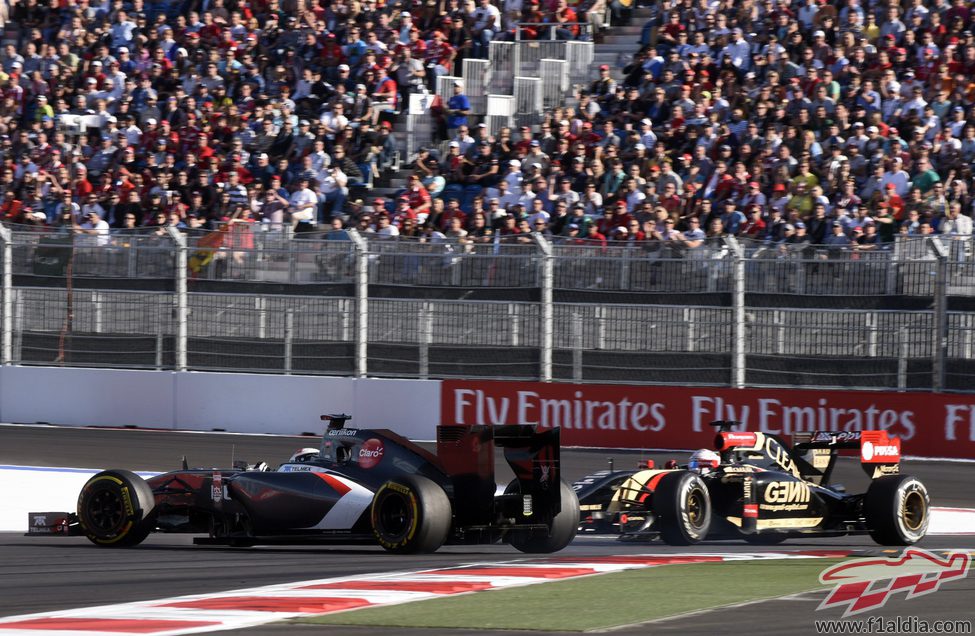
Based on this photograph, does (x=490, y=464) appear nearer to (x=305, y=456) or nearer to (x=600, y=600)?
(x=305, y=456)

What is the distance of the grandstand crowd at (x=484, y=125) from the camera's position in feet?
59.9

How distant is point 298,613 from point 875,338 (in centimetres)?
1061

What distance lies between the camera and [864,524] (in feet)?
36.1

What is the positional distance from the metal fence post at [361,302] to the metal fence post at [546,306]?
213cm

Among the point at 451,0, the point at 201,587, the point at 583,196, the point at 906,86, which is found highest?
the point at 451,0

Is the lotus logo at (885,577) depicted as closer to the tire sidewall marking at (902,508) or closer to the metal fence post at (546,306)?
the tire sidewall marking at (902,508)

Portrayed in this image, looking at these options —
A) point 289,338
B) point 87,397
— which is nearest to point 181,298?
point 289,338

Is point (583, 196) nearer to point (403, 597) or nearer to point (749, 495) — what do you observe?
point (749, 495)

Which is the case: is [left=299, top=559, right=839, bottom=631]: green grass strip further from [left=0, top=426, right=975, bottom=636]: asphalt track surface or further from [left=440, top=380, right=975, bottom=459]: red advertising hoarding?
[left=440, top=380, right=975, bottom=459]: red advertising hoarding

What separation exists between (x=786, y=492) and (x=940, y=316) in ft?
20.3

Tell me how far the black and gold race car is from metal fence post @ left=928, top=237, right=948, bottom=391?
5.26m

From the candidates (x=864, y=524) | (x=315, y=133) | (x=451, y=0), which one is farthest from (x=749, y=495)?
(x=451, y=0)

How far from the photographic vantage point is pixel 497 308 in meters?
17.8

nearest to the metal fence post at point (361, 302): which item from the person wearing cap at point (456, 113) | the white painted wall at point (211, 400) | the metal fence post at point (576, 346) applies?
the white painted wall at point (211, 400)
